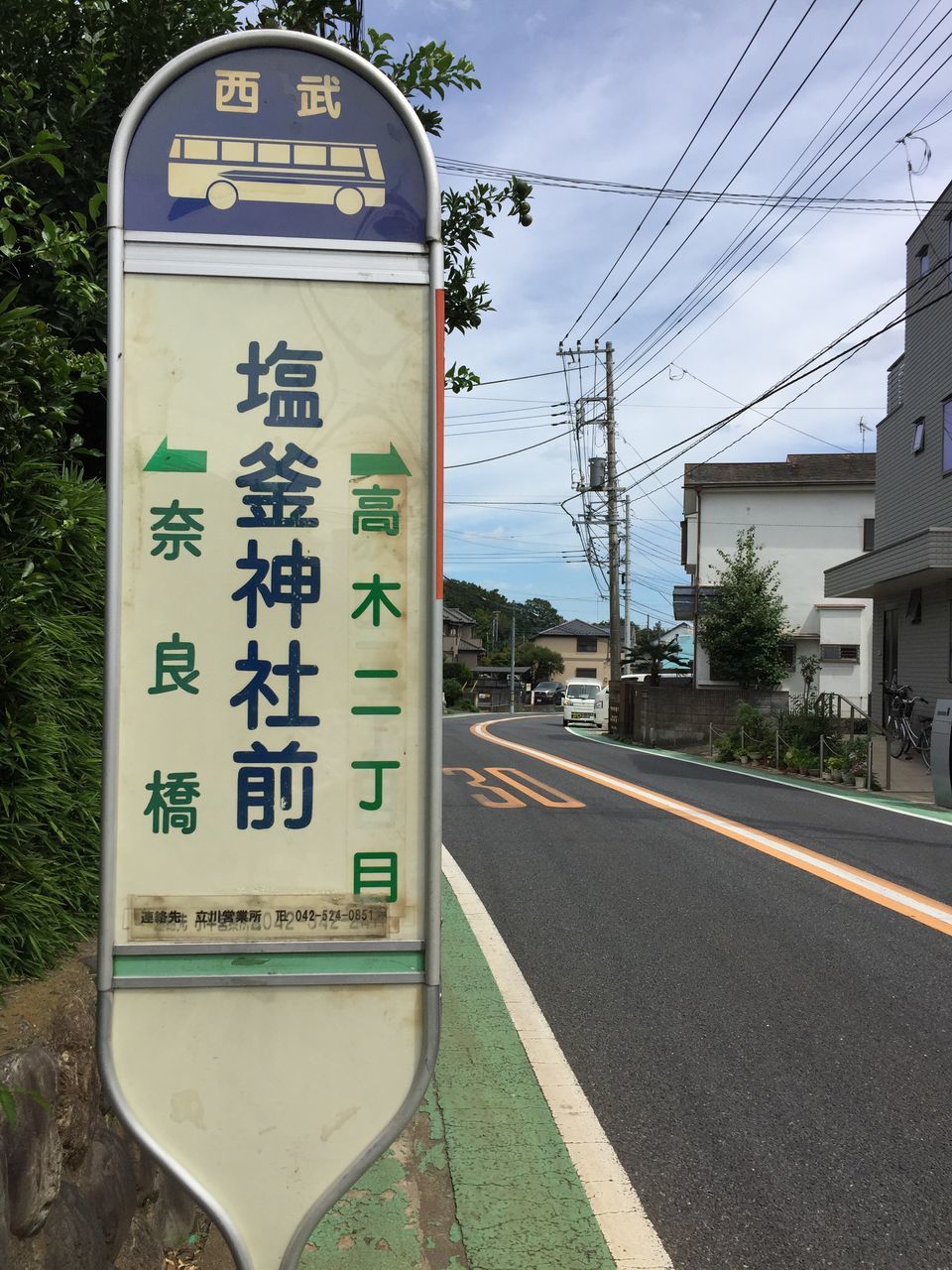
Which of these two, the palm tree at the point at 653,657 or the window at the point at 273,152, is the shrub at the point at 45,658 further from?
the palm tree at the point at 653,657

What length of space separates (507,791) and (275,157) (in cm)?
1270

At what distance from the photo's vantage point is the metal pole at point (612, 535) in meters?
34.0

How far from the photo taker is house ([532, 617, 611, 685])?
89.2 meters

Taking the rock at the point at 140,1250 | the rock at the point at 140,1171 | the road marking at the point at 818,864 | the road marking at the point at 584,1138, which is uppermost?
the rock at the point at 140,1171

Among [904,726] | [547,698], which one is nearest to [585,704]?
[904,726]

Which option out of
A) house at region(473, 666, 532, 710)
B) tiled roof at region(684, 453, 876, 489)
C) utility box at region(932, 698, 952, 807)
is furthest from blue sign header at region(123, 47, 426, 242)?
house at region(473, 666, 532, 710)

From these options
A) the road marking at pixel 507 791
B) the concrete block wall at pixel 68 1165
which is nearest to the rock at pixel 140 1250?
the concrete block wall at pixel 68 1165

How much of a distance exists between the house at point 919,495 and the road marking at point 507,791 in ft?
26.9

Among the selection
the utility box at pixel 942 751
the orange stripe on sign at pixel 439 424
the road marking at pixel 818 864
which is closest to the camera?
the orange stripe on sign at pixel 439 424

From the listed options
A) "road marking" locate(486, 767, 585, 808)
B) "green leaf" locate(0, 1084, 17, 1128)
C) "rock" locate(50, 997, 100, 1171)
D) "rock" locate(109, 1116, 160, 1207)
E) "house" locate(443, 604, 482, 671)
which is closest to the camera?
"green leaf" locate(0, 1084, 17, 1128)

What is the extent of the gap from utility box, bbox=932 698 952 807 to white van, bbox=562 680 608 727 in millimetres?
26579

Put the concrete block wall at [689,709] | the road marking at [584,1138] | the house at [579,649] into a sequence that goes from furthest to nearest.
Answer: the house at [579,649], the concrete block wall at [689,709], the road marking at [584,1138]

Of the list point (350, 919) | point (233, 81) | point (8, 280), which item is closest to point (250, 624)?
point (350, 919)

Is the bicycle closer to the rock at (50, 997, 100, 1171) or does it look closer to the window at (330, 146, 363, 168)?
the rock at (50, 997, 100, 1171)
